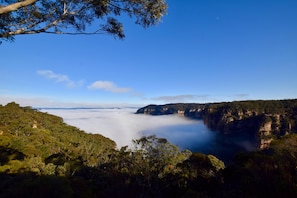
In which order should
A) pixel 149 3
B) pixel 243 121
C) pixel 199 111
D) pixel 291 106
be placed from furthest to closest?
pixel 199 111
pixel 243 121
pixel 291 106
pixel 149 3

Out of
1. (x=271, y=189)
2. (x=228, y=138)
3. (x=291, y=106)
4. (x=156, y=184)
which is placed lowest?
(x=228, y=138)

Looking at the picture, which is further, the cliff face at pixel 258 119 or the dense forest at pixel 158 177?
the cliff face at pixel 258 119

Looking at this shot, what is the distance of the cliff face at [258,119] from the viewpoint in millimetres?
58319

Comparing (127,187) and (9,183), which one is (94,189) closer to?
(127,187)

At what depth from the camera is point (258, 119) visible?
219 feet

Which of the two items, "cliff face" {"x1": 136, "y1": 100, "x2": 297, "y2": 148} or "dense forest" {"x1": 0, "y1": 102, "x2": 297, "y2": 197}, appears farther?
"cliff face" {"x1": 136, "y1": 100, "x2": 297, "y2": 148}

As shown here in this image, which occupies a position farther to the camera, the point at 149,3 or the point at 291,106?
the point at 291,106

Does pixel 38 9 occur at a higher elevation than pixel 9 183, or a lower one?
higher

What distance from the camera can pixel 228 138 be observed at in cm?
7431

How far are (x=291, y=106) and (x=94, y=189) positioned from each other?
2737 inches

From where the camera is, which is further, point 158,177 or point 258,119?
point 258,119

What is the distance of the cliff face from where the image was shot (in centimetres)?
5832

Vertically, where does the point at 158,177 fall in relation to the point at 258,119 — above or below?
below

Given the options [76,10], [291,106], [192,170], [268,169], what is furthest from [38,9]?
[291,106]
